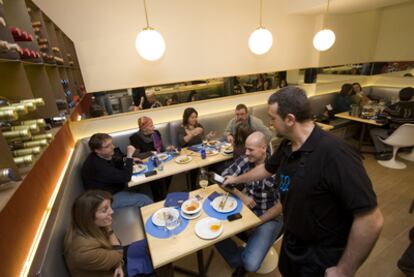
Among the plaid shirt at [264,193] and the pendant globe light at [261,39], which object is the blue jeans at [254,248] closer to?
the plaid shirt at [264,193]

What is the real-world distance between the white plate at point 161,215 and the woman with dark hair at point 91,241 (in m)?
0.33

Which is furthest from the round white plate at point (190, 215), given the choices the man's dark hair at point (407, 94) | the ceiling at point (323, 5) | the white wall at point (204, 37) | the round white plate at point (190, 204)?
the ceiling at point (323, 5)

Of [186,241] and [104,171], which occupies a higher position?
[104,171]

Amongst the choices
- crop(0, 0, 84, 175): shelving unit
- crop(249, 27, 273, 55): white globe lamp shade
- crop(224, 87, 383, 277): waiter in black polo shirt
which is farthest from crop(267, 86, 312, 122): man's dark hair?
crop(249, 27, 273, 55): white globe lamp shade

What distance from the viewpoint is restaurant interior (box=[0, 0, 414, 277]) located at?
1.18 m

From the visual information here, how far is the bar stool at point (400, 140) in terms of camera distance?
11.4 feet

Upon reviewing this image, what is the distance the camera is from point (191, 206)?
1820 mm

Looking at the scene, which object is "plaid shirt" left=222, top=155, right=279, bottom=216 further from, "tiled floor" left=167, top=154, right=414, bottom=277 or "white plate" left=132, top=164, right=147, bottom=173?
"white plate" left=132, top=164, right=147, bottom=173

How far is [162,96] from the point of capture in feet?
14.7

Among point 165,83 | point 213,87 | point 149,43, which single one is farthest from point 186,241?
point 213,87

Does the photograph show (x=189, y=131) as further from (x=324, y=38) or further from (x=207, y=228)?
(x=324, y=38)

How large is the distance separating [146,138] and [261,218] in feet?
7.01

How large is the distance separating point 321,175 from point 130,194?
222 centimetres

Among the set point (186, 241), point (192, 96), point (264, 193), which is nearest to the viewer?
point (186, 241)
